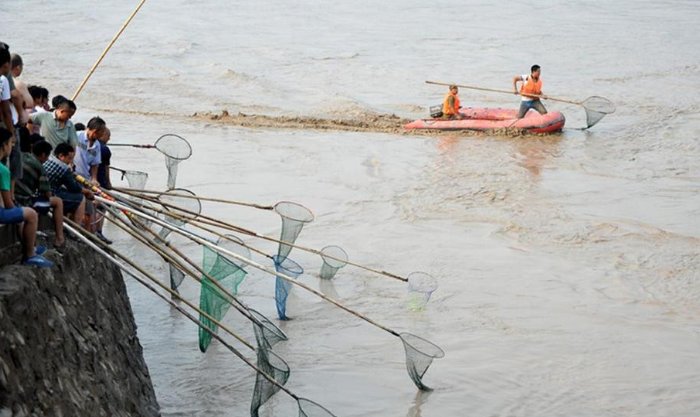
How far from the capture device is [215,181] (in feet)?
49.7

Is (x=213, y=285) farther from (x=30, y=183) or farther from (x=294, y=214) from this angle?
(x=30, y=183)

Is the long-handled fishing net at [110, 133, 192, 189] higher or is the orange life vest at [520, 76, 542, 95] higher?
the long-handled fishing net at [110, 133, 192, 189]

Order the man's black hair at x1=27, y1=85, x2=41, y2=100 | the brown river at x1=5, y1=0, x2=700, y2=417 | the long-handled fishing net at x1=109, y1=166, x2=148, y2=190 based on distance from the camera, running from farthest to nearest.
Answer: the long-handled fishing net at x1=109, y1=166, x2=148, y2=190, the man's black hair at x1=27, y1=85, x2=41, y2=100, the brown river at x1=5, y1=0, x2=700, y2=417

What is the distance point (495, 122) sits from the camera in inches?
731

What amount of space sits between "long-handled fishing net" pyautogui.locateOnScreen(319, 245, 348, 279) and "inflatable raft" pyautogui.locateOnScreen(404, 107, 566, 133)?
7.77 meters

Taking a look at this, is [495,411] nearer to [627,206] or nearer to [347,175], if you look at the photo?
[627,206]

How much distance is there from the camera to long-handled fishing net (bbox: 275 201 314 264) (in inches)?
400

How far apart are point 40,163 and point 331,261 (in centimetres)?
442

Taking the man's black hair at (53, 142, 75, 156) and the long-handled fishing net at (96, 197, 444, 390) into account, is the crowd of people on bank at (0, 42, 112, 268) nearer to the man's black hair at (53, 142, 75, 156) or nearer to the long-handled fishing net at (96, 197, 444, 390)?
the man's black hair at (53, 142, 75, 156)

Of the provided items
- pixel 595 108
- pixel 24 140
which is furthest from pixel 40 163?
pixel 595 108

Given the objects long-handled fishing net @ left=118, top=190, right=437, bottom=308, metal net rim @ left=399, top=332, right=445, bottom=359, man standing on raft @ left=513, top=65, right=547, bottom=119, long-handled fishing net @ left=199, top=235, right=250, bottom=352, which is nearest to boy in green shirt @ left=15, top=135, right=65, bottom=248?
long-handled fishing net @ left=199, top=235, right=250, bottom=352

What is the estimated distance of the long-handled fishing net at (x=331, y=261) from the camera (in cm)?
1094

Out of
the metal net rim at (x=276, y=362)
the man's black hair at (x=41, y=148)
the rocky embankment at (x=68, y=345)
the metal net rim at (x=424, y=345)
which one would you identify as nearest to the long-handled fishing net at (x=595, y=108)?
the metal net rim at (x=424, y=345)

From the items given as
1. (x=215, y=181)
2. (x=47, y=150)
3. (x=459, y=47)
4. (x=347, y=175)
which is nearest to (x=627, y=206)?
(x=347, y=175)
